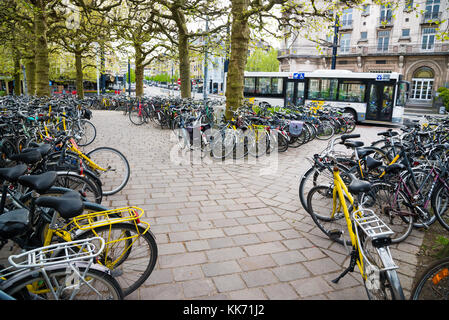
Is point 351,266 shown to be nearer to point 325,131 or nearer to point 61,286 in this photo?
point 61,286

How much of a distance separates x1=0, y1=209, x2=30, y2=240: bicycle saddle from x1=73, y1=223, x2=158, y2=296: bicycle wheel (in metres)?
0.39

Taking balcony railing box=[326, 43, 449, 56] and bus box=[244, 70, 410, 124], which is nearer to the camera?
bus box=[244, 70, 410, 124]

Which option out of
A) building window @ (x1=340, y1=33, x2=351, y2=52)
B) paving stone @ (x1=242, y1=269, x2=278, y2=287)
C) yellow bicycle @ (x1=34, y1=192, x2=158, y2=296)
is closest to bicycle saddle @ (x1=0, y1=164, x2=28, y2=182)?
yellow bicycle @ (x1=34, y1=192, x2=158, y2=296)

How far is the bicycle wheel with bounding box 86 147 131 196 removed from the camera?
4926 mm

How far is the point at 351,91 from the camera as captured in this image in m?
16.3

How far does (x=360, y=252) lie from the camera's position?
2576mm

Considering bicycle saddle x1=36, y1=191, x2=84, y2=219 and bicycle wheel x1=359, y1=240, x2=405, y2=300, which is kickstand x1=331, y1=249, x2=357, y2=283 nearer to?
bicycle wheel x1=359, y1=240, x2=405, y2=300

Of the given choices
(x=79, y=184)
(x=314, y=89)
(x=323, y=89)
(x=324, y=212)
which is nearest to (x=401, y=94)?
(x=323, y=89)

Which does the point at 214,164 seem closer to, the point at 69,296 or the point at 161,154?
the point at 161,154

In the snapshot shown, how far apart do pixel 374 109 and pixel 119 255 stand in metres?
15.7

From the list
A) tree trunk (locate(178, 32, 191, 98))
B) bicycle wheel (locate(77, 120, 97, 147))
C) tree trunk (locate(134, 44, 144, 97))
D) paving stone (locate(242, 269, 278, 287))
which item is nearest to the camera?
paving stone (locate(242, 269, 278, 287))

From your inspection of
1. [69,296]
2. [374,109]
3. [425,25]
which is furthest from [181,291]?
[425,25]

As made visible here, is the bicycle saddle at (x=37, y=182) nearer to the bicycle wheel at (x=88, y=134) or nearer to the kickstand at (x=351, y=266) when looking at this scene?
the kickstand at (x=351, y=266)

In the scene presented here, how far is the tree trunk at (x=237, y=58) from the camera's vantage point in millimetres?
9938
